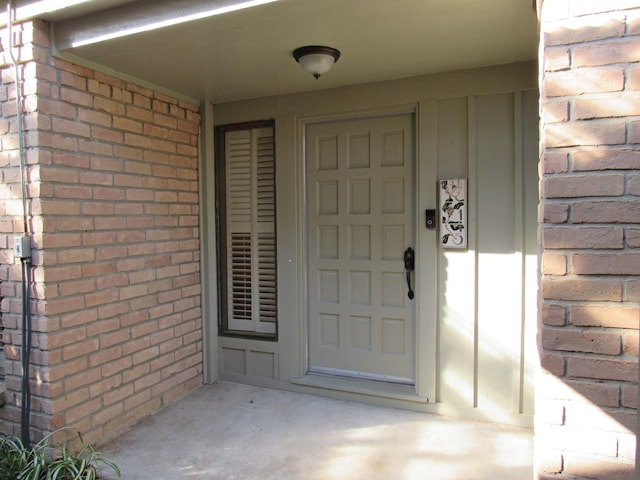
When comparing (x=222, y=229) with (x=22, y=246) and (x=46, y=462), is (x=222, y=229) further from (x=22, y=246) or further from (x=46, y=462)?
(x=46, y=462)

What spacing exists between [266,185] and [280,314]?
1.07 metres

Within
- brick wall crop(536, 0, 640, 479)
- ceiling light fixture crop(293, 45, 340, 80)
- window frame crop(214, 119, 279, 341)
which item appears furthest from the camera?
window frame crop(214, 119, 279, 341)

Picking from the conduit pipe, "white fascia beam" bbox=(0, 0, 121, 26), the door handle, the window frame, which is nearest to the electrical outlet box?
the conduit pipe

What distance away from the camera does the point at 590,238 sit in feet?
4.57

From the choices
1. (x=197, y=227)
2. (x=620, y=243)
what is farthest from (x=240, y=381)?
(x=620, y=243)

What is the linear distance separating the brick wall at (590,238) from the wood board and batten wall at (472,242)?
1442mm

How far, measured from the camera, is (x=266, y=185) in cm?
359

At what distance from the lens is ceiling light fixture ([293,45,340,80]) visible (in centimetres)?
252

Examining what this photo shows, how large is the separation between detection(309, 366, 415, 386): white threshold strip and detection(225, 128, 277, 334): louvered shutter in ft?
1.67

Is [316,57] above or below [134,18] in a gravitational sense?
below

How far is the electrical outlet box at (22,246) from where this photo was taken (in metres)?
2.37

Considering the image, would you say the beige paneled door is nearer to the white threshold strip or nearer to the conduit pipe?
the white threshold strip

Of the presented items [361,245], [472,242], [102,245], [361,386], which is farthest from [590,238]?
[102,245]

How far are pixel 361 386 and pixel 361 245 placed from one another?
106 cm
